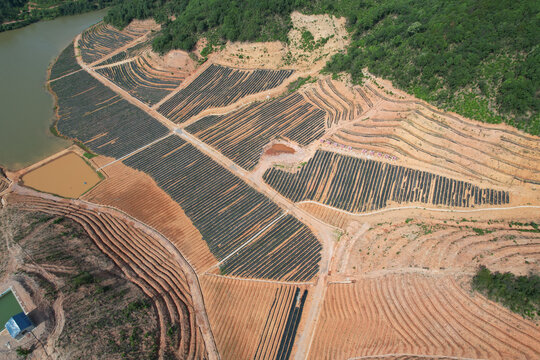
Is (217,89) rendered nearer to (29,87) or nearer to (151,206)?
(151,206)

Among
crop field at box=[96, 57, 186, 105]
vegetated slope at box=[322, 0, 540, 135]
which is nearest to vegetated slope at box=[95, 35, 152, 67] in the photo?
crop field at box=[96, 57, 186, 105]

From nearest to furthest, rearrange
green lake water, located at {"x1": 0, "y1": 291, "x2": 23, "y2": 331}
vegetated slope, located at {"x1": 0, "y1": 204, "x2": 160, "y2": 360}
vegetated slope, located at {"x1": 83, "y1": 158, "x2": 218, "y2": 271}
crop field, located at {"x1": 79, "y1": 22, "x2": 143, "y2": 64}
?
vegetated slope, located at {"x1": 0, "y1": 204, "x2": 160, "y2": 360} < green lake water, located at {"x1": 0, "y1": 291, "x2": 23, "y2": 331} < vegetated slope, located at {"x1": 83, "y1": 158, "x2": 218, "y2": 271} < crop field, located at {"x1": 79, "y1": 22, "x2": 143, "y2": 64}

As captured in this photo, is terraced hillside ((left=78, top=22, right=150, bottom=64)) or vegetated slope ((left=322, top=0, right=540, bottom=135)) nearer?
vegetated slope ((left=322, top=0, right=540, bottom=135))

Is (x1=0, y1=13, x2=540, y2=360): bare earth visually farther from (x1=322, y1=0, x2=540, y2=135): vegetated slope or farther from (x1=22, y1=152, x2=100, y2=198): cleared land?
(x1=322, y1=0, x2=540, y2=135): vegetated slope

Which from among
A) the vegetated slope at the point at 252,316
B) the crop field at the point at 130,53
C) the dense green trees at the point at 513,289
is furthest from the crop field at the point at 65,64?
the dense green trees at the point at 513,289

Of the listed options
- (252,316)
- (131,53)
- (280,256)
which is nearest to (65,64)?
(131,53)

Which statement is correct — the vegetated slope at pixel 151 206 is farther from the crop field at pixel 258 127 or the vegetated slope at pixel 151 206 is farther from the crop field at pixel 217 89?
the crop field at pixel 217 89

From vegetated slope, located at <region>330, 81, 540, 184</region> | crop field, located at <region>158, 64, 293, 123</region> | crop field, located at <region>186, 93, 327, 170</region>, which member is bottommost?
vegetated slope, located at <region>330, 81, 540, 184</region>
